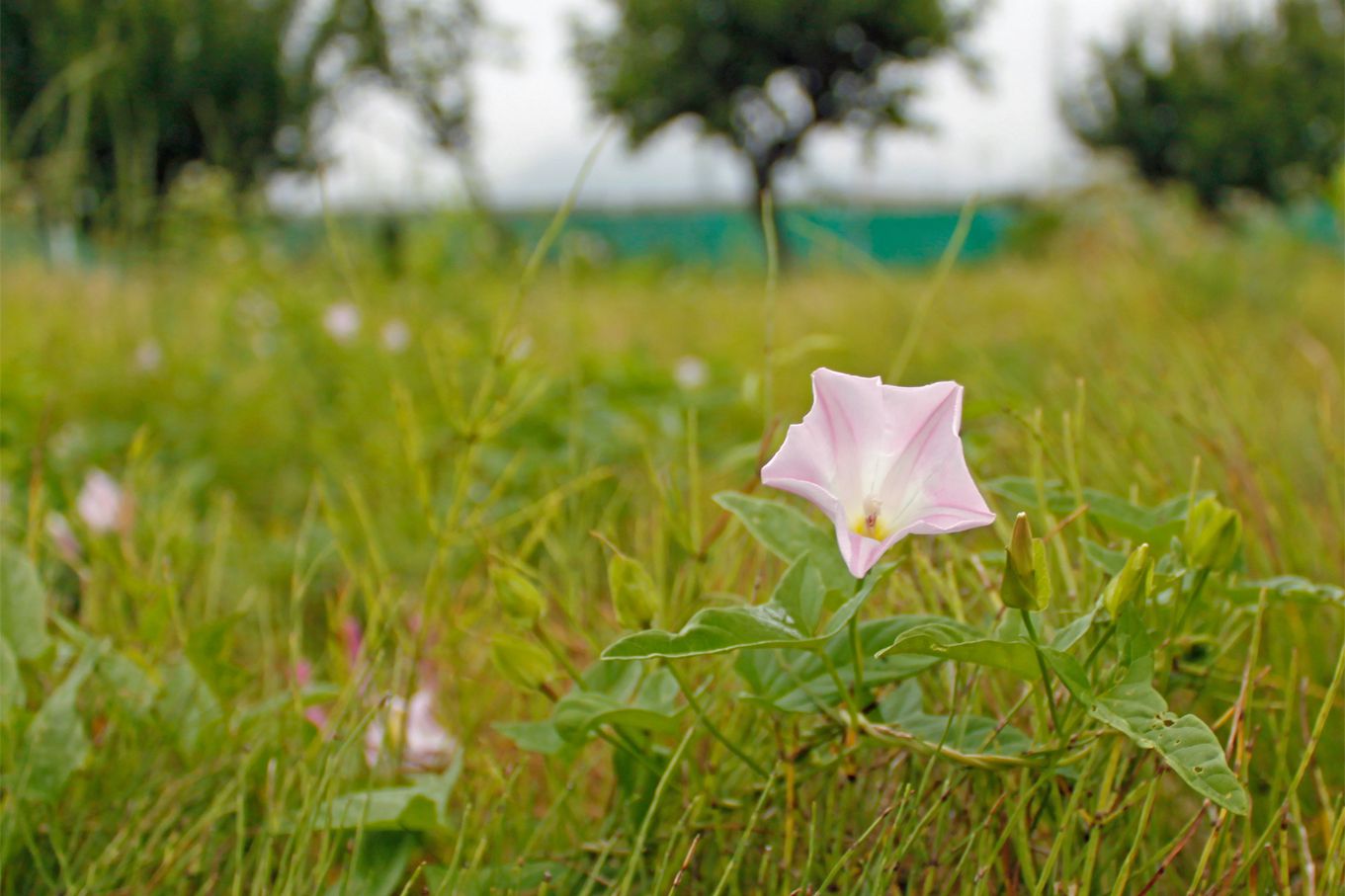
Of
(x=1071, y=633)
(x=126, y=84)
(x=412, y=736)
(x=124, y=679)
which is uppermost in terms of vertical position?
(x=126, y=84)

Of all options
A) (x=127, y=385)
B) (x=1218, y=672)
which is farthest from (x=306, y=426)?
(x=1218, y=672)

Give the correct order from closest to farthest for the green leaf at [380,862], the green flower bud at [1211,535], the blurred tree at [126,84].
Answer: the green flower bud at [1211,535] → the green leaf at [380,862] → the blurred tree at [126,84]

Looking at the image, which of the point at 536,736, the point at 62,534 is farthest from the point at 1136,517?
the point at 62,534

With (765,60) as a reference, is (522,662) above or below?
below

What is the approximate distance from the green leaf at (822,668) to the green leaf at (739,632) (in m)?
0.05

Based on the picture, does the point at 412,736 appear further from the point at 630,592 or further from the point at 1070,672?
the point at 1070,672

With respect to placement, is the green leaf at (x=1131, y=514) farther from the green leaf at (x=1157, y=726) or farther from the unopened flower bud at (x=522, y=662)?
the unopened flower bud at (x=522, y=662)

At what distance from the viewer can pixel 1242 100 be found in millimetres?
22172

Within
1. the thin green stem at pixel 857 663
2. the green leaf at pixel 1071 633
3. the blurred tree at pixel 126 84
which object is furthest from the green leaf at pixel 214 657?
the blurred tree at pixel 126 84

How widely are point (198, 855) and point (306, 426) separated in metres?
1.81

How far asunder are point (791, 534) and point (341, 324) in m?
2.26

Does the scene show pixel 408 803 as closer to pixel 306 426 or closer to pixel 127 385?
pixel 306 426

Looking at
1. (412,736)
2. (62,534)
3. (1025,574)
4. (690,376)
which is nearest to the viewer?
(1025,574)

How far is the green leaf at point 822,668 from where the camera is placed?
24.4 inches
